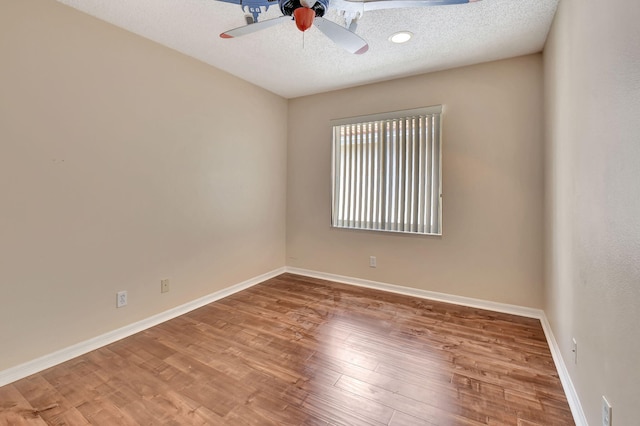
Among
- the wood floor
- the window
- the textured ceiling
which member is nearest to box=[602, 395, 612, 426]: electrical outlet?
the wood floor

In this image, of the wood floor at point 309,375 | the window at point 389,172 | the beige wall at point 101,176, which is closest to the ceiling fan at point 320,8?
the beige wall at point 101,176

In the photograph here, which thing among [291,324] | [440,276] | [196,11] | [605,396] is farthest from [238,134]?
[605,396]

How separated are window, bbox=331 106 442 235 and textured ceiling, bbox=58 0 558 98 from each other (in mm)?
583

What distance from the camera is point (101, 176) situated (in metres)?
2.24

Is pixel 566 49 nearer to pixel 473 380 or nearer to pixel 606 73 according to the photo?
pixel 606 73

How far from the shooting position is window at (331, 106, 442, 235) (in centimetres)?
317

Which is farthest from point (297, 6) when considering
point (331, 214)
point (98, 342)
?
point (98, 342)

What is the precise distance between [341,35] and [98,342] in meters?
2.88

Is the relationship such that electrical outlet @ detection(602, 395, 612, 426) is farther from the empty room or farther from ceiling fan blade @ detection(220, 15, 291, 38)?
ceiling fan blade @ detection(220, 15, 291, 38)

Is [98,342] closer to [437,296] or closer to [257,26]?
[257,26]

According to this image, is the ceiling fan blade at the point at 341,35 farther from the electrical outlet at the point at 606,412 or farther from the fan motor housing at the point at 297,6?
the electrical outlet at the point at 606,412

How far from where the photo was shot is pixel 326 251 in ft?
12.9

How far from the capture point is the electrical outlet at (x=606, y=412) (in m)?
1.12

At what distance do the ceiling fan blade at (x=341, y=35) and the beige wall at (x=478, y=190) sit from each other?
1597 millimetres
